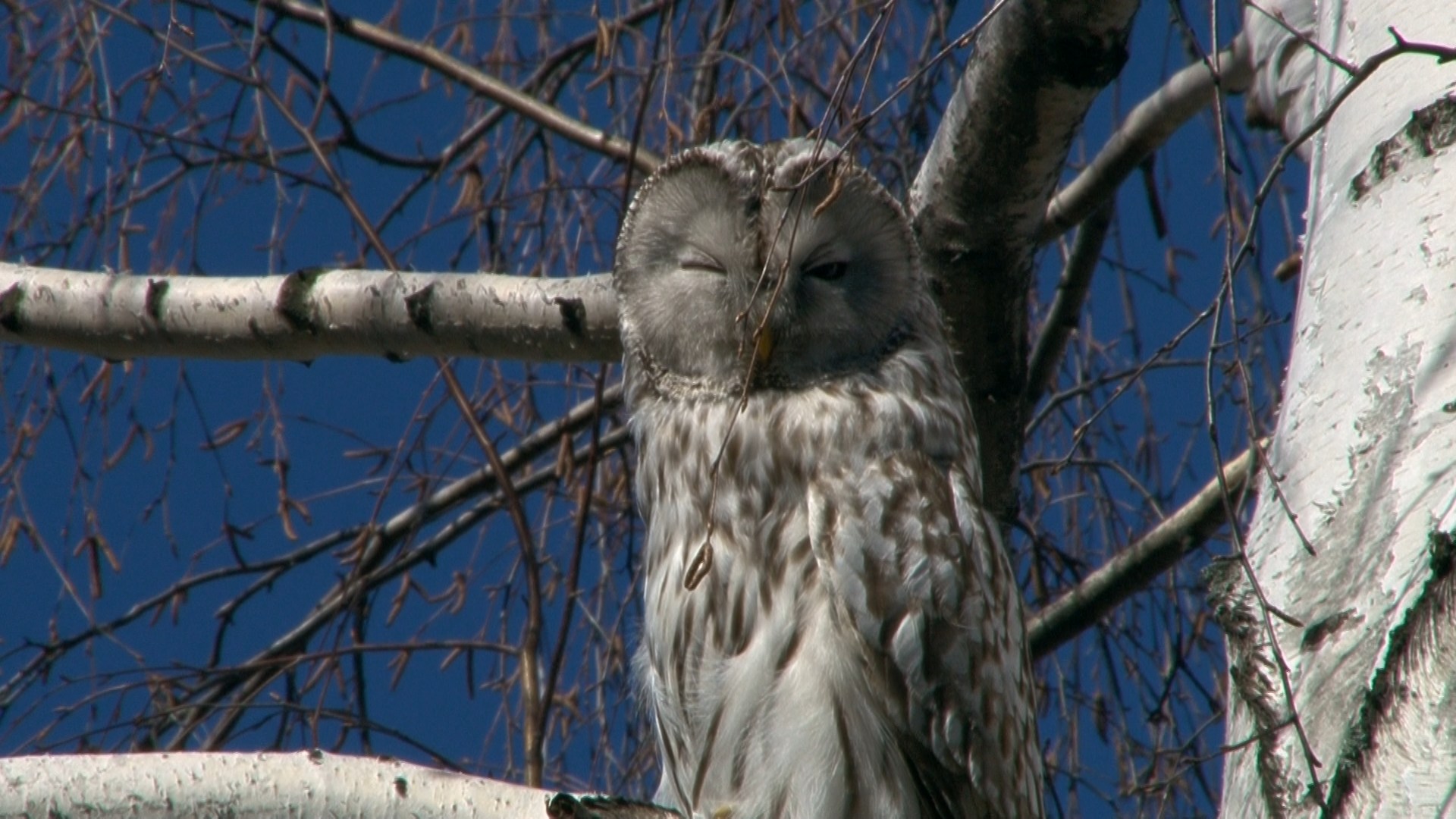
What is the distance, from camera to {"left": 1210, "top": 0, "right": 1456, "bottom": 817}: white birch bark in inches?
44.1

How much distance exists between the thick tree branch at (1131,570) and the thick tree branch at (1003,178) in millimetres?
242

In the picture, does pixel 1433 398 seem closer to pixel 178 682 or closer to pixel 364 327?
pixel 364 327

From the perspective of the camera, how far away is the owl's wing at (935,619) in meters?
2.42

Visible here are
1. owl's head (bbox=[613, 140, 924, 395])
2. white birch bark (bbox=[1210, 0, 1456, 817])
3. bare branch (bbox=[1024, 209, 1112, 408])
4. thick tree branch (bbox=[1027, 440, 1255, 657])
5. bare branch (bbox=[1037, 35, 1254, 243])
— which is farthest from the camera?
bare branch (bbox=[1024, 209, 1112, 408])

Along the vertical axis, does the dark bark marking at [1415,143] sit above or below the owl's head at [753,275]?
below

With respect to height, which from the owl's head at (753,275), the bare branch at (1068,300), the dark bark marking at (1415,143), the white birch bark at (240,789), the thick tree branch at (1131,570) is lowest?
the white birch bark at (240,789)

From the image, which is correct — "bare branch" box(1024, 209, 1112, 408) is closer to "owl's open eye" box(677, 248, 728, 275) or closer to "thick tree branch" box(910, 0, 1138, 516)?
"thick tree branch" box(910, 0, 1138, 516)

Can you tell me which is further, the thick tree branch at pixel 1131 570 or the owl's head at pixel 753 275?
the thick tree branch at pixel 1131 570

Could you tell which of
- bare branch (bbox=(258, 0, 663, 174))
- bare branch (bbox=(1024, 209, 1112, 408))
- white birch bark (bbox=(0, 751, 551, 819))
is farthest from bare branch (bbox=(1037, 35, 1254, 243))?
white birch bark (bbox=(0, 751, 551, 819))

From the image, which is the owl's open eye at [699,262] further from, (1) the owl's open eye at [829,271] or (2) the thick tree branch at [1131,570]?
(2) the thick tree branch at [1131,570]

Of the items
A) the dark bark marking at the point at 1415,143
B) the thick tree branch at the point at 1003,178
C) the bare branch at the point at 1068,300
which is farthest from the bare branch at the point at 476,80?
the dark bark marking at the point at 1415,143

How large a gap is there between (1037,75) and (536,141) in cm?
156

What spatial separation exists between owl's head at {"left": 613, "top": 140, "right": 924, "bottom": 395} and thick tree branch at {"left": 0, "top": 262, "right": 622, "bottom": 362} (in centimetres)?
20

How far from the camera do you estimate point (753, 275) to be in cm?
267
